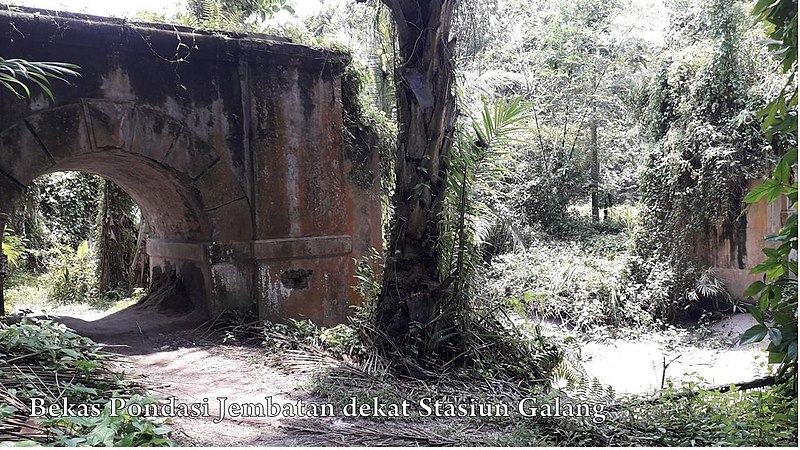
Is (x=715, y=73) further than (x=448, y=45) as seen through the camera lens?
Yes

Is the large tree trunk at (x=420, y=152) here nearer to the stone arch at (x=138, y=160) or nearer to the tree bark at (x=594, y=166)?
the stone arch at (x=138, y=160)

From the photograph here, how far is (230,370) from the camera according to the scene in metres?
4.96

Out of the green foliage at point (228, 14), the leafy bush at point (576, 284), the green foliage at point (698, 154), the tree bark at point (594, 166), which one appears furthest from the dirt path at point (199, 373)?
the tree bark at point (594, 166)

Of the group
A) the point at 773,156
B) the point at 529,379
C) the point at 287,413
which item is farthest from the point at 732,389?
Answer: the point at 773,156

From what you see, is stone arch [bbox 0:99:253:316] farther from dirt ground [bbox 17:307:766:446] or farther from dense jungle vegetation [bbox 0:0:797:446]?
dirt ground [bbox 17:307:766:446]

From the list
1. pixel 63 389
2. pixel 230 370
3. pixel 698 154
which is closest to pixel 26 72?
pixel 63 389

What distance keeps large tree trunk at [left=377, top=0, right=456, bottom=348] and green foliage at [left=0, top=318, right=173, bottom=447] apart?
2.02 m

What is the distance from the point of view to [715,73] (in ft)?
35.0

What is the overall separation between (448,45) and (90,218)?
11030 millimetres

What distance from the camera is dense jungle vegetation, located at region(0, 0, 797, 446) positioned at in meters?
3.51

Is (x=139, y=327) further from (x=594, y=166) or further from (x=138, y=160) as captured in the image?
(x=594, y=166)

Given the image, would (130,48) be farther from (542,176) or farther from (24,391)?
(542,176)

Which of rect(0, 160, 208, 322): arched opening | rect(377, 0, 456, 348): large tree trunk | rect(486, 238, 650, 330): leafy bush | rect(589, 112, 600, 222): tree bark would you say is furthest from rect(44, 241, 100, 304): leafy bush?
rect(589, 112, 600, 222): tree bark

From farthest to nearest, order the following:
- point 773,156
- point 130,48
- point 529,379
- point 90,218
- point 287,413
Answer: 1. point 90,218
2. point 773,156
3. point 130,48
4. point 529,379
5. point 287,413
